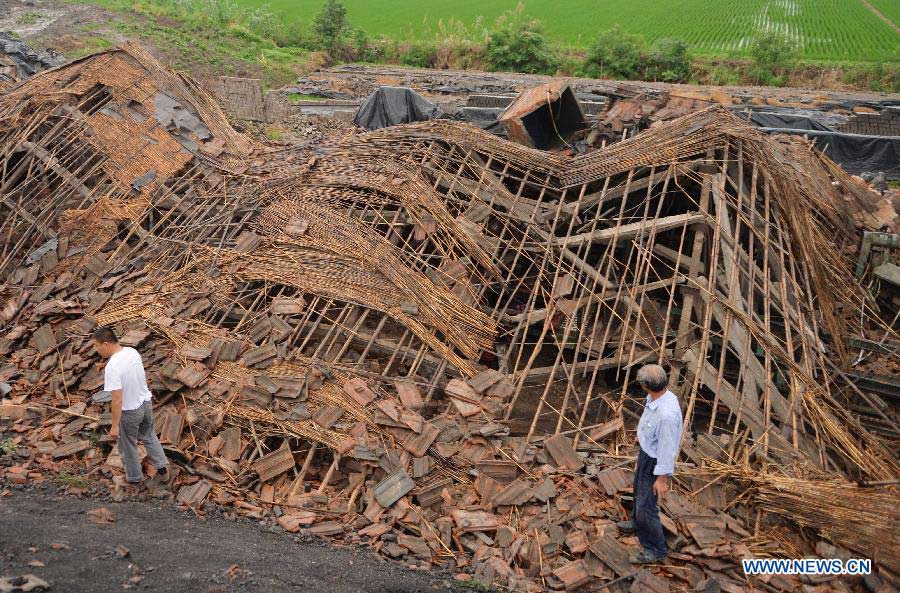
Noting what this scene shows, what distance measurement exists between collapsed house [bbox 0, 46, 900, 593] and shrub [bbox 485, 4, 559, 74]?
22.6 m

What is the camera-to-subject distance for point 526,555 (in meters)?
5.01

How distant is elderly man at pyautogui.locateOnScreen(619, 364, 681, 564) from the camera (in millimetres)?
4586

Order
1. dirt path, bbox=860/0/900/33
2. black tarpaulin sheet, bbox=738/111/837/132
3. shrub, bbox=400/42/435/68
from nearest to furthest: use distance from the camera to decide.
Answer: black tarpaulin sheet, bbox=738/111/837/132 < shrub, bbox=400/42/435/68 < dirt path, bbox=860/0/900/33

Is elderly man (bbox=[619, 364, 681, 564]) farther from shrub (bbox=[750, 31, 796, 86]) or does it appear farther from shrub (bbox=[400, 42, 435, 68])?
shrub (bbox=[400, 42, 435, 68])

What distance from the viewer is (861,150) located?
14828 millimetres

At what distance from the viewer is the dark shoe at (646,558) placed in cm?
484

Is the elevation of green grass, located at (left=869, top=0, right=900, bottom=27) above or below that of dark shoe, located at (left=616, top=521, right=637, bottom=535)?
above

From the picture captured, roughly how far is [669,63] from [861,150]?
1561 cm

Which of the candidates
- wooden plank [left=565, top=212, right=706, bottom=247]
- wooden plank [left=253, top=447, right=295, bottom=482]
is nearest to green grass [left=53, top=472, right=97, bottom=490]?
wooden plank [left=253, top=447, right=295, bottom=482]

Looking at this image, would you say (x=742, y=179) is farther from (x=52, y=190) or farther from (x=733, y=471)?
(x=52, y=190)

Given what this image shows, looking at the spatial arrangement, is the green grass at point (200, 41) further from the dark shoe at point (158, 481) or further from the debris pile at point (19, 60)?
the dark shoe at point (158, 481)

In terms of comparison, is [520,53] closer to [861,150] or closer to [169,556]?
[861,150]

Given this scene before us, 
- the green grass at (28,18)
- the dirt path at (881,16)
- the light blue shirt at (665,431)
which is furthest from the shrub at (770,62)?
the green grass at (28,18)

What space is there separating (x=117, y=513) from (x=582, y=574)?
3570 millimetres
